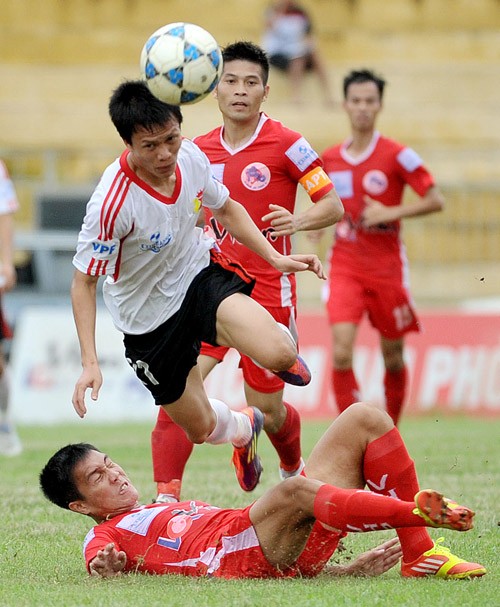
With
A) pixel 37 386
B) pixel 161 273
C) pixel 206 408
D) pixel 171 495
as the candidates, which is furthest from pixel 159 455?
pixel 37 386

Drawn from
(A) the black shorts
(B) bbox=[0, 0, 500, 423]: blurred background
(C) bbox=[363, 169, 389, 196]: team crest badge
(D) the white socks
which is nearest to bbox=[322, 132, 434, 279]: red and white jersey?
(C) bbox=[363, 169, 389, 196]: team crest badge

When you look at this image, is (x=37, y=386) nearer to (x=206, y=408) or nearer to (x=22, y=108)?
(x=22, y=108)

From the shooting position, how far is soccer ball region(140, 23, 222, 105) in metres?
5.71

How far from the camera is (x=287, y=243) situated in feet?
25.2

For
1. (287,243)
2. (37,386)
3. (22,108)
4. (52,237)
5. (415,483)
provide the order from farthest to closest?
(22,108)
(52,237)
(37,386)
(287,243)
(415,483)

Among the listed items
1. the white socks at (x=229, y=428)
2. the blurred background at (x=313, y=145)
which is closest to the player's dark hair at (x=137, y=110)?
the white socks at (x=229, y=428)

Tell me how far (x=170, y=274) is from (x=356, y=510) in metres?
1.89

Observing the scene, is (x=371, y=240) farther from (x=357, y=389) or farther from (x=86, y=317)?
(x=86, y=317)

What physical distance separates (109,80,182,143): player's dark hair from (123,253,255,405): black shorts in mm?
919

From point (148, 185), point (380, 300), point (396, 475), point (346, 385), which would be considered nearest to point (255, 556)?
point (396, 475)

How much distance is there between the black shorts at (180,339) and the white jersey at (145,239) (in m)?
0.05

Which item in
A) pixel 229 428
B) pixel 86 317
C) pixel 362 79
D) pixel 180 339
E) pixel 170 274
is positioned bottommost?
pixel 229 428

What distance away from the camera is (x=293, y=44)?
67.8ft

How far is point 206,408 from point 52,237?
34.6 ft
